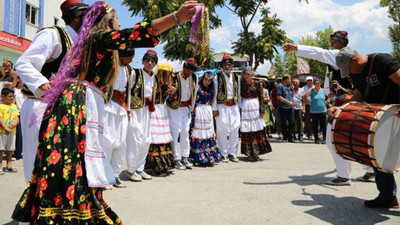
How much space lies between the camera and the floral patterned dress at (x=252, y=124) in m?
7.75

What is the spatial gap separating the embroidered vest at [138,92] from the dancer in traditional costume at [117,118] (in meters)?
0.28

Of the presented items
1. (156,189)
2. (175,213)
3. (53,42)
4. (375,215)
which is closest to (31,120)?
(53,42)

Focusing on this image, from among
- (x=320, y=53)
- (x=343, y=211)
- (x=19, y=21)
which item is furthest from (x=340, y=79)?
(x=19, y=21)

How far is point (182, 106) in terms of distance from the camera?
675 cm

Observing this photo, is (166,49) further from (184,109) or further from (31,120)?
(31,120)

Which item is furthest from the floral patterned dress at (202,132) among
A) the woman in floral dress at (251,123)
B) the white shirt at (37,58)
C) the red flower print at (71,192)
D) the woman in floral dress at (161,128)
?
the red flower print at (71,192)

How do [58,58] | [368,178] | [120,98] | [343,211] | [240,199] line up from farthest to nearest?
[368,178] < [120,98] < [240,199] < [343,211] < [58,58]

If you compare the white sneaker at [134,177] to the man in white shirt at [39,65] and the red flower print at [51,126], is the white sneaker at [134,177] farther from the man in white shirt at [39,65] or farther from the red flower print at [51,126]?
the red flower print at [51,126]

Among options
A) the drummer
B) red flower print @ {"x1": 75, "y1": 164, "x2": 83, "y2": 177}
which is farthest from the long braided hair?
the drummer

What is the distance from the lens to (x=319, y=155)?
856 cm

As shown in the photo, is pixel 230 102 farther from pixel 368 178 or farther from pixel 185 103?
pixel 368 178

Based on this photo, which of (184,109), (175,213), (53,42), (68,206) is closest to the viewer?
(68,206)

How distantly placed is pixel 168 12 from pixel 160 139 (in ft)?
40.8

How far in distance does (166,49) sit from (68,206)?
17.6 m
